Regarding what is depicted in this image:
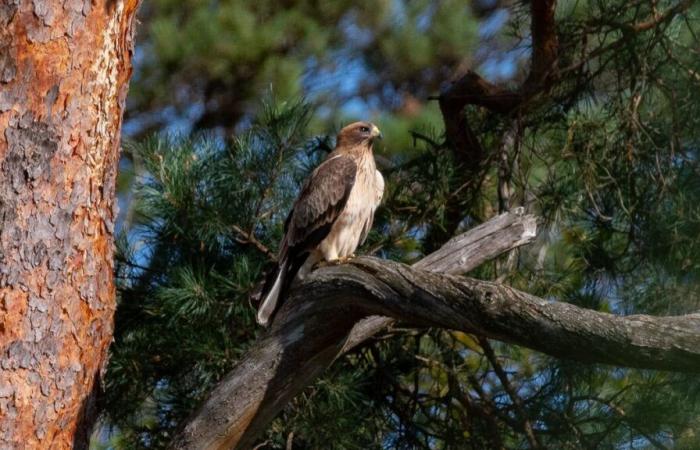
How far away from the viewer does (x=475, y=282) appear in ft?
10.2

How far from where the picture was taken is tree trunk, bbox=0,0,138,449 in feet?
11.4

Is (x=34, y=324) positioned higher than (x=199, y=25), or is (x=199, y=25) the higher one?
(x=199, y=25)

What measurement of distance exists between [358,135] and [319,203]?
1.72 ft

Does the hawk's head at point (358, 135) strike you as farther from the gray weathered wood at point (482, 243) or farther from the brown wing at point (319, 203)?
the gray weathered wood at point (482, 243)

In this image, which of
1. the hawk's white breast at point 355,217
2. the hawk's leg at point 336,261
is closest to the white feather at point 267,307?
the hawk's leg at point 336,261

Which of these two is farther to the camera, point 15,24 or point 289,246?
Answer: point 289,246

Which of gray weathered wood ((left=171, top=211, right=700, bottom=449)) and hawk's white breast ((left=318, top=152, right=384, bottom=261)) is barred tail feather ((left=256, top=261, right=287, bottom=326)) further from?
hawk's white breast ((left=318, top=152, right=384, bottom=261))

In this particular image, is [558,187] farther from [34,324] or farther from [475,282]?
[34,324]

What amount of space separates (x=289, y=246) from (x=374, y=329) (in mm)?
593

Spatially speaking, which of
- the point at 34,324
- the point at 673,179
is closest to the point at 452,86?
the point at 673,179

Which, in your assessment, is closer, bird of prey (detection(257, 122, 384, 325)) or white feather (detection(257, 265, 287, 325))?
white feather (detection(257, 265, 287, 325))

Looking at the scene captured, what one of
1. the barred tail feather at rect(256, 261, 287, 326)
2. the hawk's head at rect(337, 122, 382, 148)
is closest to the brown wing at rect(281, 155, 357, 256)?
the hawk's head at rect(337, 122, 382, 148)

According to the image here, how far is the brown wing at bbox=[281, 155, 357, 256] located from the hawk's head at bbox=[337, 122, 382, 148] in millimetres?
152

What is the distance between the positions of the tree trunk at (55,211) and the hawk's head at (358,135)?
1.43m
